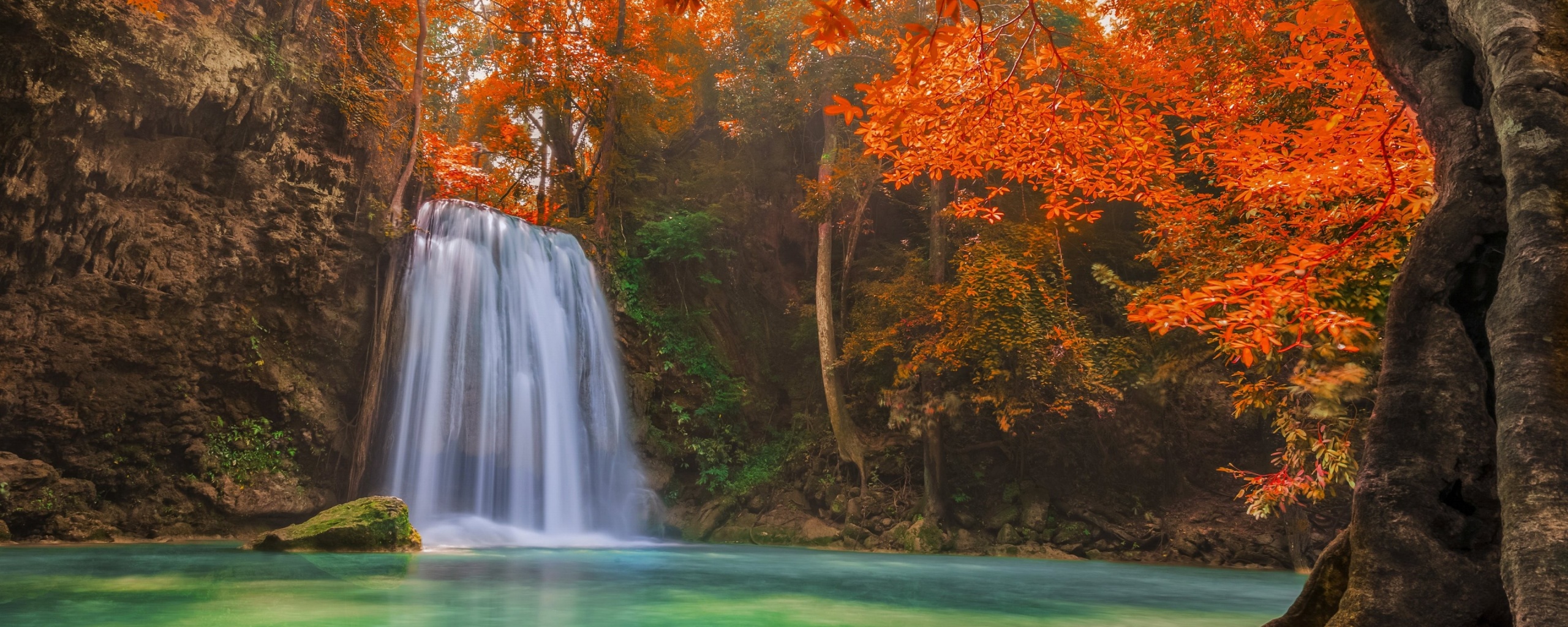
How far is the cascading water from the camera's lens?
12492 millimetres

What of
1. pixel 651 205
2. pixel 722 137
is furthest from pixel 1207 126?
pixel 722 137

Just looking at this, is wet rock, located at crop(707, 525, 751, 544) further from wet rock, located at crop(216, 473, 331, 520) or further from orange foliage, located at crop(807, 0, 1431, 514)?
orange foliage, located at crop(807, 0, 1431, 514)

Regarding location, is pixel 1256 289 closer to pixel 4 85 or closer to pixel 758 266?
pixel 4 85

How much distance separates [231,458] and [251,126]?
460 cm

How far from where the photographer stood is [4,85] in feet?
29.2

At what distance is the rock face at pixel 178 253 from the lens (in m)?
9.47

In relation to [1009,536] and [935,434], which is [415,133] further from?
[1009,536]

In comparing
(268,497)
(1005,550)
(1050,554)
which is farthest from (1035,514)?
(268,497)

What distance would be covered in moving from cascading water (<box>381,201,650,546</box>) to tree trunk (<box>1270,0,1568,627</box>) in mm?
11291

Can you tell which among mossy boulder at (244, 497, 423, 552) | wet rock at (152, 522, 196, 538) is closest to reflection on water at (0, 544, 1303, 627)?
mossy boulder at (244, 497, 423, 552)

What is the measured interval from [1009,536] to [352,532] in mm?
9596

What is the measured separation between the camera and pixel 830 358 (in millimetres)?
14445

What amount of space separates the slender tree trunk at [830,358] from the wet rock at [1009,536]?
2431 mm

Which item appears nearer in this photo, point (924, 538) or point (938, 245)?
point (924, 538)
